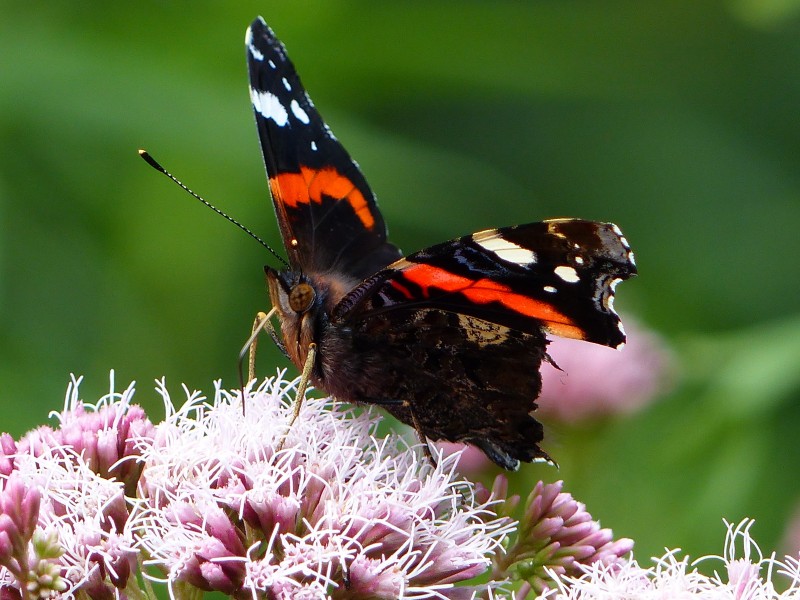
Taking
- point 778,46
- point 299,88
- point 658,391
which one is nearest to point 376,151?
point 299,88

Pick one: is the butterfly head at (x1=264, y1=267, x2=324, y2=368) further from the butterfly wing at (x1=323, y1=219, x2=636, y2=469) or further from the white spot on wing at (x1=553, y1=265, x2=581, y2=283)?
the white spot on wing at (x1=553, y1=265, x2=581, y2=283)

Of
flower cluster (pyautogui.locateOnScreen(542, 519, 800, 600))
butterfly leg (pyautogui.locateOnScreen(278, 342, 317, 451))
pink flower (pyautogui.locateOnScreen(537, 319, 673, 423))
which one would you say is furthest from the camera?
pink flower (pyautogui.locateOnScreen(537, 319, 673, 423))

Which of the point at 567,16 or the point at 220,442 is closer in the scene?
the point at 220,442

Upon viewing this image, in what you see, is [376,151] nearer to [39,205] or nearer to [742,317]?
[39,205]

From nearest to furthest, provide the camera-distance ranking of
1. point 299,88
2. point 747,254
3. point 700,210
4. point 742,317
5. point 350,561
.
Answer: point 350,561
point 299,88
point 742,317
point 747,254
point 700,210

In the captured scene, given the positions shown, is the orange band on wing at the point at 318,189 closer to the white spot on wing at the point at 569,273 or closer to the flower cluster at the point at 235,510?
the flower cluster at the point at 235,510

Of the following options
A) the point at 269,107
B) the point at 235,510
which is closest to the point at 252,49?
the point at 269,107

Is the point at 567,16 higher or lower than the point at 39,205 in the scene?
higher

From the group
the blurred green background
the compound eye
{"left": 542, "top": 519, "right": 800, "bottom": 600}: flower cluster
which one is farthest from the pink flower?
{"left": 542, "top": 519, "right": 800, "bottom": 600}: flower cluster
